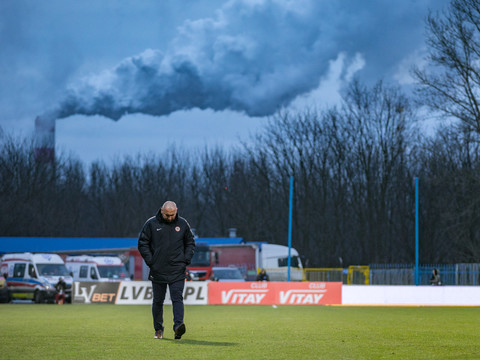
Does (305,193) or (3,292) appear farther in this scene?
(305,193)

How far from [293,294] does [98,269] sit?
48.3ft

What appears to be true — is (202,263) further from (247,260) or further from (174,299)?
(174,299)

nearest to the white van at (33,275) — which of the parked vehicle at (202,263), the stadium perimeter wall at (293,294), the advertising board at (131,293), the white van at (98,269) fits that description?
the white van at (98,269)

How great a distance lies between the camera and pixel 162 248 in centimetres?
1042

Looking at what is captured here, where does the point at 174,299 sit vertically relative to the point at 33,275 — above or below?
above

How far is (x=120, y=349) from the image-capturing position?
30.7ft

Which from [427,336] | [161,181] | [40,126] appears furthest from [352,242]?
[427,336]

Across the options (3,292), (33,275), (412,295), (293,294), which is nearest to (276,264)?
(33,275)

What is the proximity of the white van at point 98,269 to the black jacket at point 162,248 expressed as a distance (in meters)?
33.7

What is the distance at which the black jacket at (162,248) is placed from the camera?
10414 millimetres

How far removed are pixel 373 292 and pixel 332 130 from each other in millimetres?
47097

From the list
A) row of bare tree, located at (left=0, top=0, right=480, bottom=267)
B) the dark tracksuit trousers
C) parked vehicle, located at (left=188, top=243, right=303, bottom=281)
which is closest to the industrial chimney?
row of bare tree, located at (left=0, top=0, right=480, bottom=267)

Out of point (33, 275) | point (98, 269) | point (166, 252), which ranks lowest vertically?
point (33, 275)

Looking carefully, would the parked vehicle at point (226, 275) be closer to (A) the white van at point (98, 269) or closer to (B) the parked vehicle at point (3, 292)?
(A) the white van at point (98, 269)
